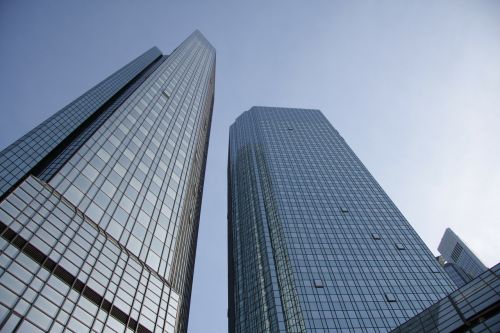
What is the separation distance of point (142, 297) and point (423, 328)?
23.3 metres

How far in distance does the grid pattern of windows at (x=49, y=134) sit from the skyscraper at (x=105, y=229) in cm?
64

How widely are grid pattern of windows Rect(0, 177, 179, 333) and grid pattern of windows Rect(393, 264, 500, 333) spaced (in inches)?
847

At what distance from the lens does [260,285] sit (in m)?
82.4

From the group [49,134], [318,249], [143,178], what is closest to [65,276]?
[143,178]

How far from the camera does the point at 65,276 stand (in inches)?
960

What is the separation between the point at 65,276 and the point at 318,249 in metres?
64.4

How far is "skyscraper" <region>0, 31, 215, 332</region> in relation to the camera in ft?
73.5

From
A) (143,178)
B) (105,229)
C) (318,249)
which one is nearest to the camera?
(105,229)

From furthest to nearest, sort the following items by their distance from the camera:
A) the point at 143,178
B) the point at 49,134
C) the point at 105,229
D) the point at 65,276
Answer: the point at 49,134 < the point at 143,178 < the point at 105,229 < the point at 65,276

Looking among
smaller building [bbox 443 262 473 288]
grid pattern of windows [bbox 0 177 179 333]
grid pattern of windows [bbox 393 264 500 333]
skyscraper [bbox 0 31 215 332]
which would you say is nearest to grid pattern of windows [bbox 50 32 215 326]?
skyscraper [bbox 0 31 215 332]

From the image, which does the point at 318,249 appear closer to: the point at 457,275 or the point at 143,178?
the point at 143,178

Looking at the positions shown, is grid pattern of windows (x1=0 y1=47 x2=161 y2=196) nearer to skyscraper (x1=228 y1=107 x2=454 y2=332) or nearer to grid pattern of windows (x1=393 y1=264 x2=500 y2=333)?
skyscraper (x1=228 y1=107 x2=454 y2=332)

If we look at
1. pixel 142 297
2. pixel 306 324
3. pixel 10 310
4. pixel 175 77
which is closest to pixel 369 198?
pixel 306 324

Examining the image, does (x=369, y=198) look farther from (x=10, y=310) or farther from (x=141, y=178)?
(x=10, y=310)
